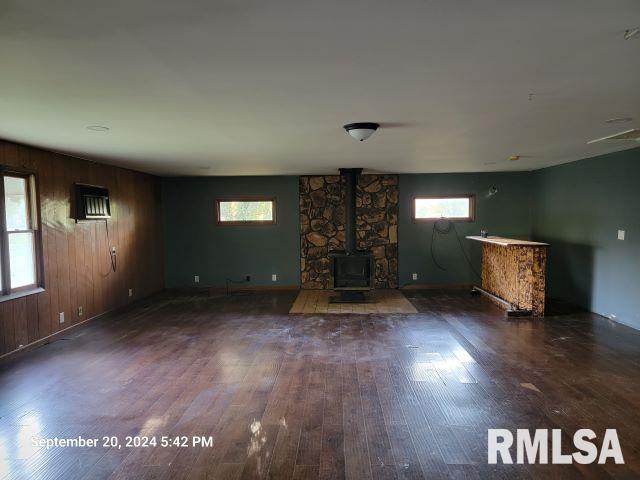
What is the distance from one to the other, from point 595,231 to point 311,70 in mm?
5415

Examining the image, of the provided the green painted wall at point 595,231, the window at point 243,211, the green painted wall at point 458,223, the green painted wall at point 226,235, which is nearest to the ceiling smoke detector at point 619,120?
the green painted wall at point 595,231

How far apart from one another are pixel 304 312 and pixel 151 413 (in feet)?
10.5

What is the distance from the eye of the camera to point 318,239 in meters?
7.77

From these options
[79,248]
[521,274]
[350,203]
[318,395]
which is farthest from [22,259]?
[521,274]

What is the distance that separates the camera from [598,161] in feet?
18.5

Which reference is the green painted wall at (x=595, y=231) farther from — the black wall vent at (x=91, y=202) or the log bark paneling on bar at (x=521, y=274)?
the black wall vent at (x=91, y=202)

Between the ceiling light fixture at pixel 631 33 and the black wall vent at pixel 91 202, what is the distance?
570cm

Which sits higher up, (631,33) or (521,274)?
(631,33)

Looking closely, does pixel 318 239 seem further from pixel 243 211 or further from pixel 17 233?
pixel 17 233

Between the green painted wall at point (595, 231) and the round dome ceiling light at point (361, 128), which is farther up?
the round dome ceiling light at point (361, 128)

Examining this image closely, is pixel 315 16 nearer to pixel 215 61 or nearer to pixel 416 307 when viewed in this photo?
pixel 215 61

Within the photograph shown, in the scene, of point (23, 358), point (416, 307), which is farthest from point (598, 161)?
point (23, 358)

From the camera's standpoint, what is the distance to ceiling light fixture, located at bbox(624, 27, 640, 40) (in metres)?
1.77

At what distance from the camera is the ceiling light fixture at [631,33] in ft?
5.82
